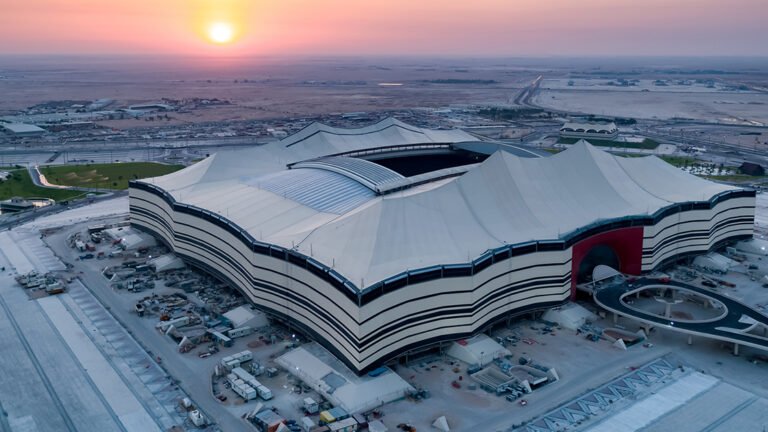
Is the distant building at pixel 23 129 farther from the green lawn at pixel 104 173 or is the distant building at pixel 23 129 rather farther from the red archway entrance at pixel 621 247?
the red archway entrance at pixel 621 247

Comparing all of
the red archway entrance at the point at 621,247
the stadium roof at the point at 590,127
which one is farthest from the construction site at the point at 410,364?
the stadium roof at the point at 590,127

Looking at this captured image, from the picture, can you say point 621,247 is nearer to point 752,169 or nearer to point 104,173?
A: point 752,169

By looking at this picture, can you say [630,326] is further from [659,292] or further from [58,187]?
[58,187]

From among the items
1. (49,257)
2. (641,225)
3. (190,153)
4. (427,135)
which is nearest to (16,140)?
(190,153)

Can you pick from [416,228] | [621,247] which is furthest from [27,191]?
[621,247]

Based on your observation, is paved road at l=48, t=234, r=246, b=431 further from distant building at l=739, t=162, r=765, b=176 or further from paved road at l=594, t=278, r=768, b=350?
distant building at l=739, t=162, r=765, b=176

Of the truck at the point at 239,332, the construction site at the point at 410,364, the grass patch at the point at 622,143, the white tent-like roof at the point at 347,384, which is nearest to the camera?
the construction site at the point at 410,364

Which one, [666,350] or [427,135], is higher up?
[427,135]

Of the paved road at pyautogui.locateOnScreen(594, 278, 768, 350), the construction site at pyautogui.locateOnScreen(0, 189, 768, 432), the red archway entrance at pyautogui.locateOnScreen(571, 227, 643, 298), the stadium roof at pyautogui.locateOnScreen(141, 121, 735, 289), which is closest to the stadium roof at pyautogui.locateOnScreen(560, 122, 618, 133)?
the stadium roof at pyautogui.locateOnScreen(141, 121, 735, 289)
